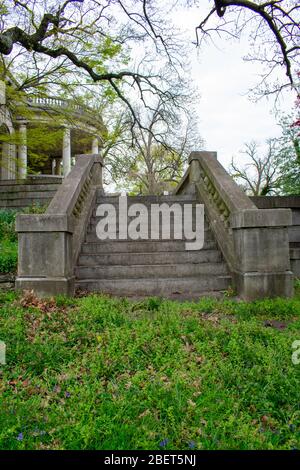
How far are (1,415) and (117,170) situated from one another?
29.5 metres

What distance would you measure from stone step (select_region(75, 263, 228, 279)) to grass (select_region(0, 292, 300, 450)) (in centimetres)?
140

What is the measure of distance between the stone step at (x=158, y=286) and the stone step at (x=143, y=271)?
25 cm

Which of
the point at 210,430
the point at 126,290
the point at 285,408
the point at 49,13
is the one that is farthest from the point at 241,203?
the point at 49,13

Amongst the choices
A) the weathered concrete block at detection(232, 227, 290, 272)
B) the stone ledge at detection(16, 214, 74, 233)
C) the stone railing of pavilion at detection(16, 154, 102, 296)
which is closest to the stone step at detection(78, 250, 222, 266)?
the stone railing of pavilion at detection(16, 154, 102, 296)

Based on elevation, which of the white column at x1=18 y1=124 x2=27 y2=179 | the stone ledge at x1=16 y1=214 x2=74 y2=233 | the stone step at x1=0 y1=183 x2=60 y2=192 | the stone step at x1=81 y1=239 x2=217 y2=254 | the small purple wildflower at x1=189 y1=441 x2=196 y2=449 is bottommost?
the small purple wildflower at x1=189 y1=441 x2=196 y2=449

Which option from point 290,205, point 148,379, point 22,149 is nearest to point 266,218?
point 290,205

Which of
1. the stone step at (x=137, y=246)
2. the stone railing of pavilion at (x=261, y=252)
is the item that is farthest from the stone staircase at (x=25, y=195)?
the stone railing of pavilion at (x=261, y=252)

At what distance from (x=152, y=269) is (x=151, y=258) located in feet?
1.34

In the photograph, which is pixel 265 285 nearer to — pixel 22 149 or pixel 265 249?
pixel 265 249

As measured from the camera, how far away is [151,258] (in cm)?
635

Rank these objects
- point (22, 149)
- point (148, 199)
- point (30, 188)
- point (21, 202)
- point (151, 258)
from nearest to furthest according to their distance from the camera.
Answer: point (151, 258) → point (148, 199) → point (21, 202) → point (30, 188) → point (22, 149)

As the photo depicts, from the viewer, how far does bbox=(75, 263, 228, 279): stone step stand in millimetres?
5961

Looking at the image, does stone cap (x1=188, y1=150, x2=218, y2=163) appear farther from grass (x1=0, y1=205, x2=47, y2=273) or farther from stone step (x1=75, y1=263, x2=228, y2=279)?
grass (x1=0, y1=205, x2=47, y2=273)

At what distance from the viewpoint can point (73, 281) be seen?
5.47 metres
